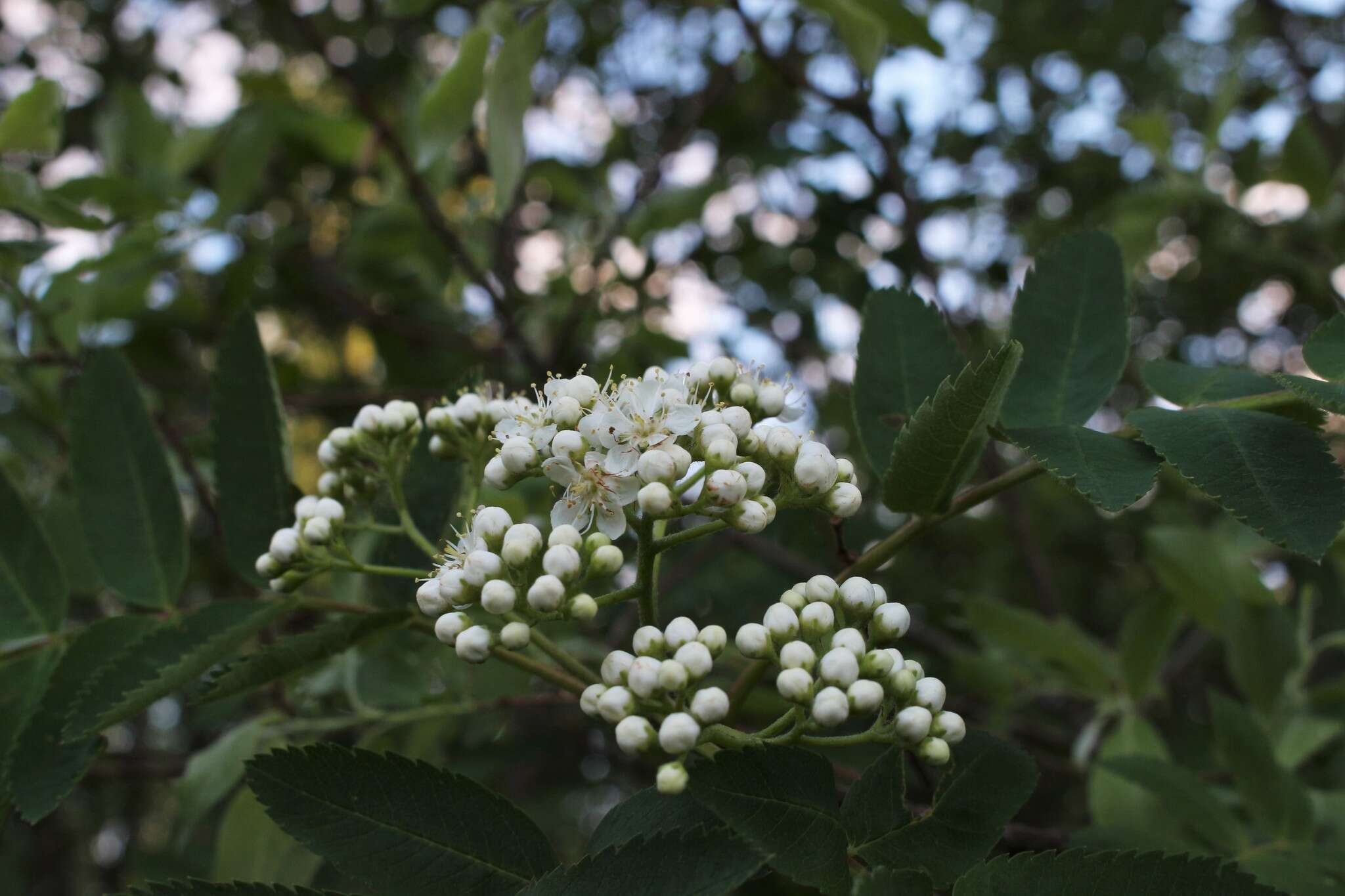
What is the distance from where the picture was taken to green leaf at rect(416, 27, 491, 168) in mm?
2166

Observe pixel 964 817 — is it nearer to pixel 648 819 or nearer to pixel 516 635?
pixel 648 819

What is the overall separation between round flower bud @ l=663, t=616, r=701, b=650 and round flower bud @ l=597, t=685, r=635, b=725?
79 millimetres

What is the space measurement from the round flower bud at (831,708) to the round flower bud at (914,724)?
7 centimetres

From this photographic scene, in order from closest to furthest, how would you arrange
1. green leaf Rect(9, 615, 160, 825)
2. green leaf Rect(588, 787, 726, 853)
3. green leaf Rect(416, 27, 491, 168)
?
1. green leaf Rect(588, 787, 726, 853)
2. green leaf Rect(9, 615, 160, 825)
3. green leaf Rect(416, 27, 491, 168)

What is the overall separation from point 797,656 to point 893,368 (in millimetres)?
587

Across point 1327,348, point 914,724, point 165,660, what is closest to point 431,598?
point 165,660

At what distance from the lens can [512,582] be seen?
4.52 feet

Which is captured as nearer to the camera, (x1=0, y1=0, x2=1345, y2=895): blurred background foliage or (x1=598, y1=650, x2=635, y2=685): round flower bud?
(x1=598, y1=650, x2=635, y2=685): round flower bud

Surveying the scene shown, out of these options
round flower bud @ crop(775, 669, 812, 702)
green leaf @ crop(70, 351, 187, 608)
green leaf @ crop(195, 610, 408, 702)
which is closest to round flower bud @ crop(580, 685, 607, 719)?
round flower bud @ crop(775, 669, 812, 702)

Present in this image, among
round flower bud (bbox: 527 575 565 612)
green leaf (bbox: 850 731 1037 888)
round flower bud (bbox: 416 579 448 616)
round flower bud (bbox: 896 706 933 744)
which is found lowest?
green leaf (bbox: 850 731 1037 888)

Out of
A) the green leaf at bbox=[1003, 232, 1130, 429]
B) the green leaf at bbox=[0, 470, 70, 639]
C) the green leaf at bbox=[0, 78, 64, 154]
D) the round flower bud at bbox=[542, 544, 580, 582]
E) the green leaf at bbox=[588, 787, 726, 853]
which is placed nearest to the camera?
the green leaf at bbox=[588, 787, 726, 853]

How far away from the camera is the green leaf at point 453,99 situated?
7.11 ft

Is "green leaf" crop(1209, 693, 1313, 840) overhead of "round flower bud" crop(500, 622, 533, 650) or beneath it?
beneath

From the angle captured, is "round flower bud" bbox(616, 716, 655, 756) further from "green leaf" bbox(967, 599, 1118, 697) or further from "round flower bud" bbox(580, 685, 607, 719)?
"green leaf" bbox(967, 599, 1118, 697)
